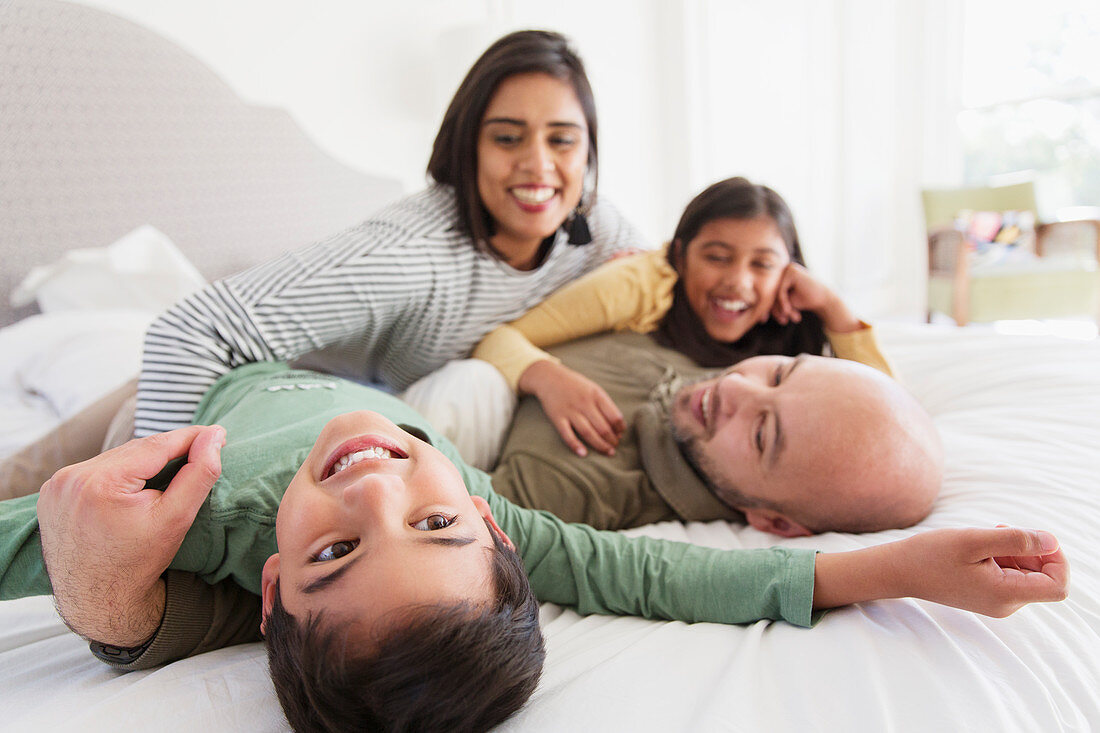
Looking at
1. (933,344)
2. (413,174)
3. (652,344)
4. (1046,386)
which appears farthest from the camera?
(413,174)

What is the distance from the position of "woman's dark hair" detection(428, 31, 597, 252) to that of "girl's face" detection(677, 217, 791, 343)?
1.11 ft

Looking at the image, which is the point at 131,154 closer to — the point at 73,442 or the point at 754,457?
the point at 73,442

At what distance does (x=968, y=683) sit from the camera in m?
0.54

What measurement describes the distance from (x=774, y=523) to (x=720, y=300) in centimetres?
58

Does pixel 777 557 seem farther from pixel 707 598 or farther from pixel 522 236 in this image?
pixel 522 236

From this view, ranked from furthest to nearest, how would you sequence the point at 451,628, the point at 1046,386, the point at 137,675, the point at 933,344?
Answer: 1. the point at 933,344
2. the point at 1046,386
3. the point at 137,675
4. the point at 451,628

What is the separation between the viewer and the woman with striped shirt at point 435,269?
1028 mm

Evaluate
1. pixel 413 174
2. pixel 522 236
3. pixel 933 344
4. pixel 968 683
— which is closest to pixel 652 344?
pixel 522 236

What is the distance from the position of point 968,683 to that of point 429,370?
1.09 metres

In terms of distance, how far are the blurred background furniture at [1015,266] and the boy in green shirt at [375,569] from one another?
3166mm

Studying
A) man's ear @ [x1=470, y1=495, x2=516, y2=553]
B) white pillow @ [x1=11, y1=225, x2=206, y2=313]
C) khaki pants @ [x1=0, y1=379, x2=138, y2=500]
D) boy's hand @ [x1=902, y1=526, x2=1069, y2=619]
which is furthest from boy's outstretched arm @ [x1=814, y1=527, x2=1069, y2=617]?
white pillow @ [x1=11, y1=225, x2=206, y2=313]

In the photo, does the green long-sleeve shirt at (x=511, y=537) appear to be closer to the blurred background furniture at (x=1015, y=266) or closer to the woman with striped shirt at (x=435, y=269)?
the woman with striped shirt at (x=435, y=269)

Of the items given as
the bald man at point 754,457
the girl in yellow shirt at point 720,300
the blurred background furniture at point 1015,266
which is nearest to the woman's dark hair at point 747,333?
the girl in yellow shirt at point 720,300

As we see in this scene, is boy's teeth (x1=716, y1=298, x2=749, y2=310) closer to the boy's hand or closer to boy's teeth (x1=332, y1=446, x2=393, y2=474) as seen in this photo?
the boy's hand
